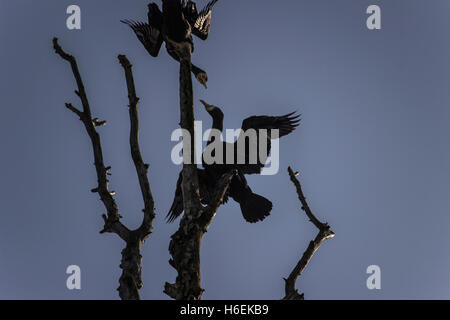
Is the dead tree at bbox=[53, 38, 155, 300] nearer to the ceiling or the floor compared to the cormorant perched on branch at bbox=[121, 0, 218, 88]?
nearer to the floor

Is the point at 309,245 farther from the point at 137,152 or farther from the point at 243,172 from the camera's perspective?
the point at 243,172

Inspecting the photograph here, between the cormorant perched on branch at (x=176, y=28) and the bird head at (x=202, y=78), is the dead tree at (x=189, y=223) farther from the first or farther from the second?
the bird head at (x=202, y=78)

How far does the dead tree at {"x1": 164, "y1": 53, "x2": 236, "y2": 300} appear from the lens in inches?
155

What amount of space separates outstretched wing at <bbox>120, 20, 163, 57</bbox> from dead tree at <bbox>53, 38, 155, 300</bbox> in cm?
315

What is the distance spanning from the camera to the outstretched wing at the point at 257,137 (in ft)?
24.1

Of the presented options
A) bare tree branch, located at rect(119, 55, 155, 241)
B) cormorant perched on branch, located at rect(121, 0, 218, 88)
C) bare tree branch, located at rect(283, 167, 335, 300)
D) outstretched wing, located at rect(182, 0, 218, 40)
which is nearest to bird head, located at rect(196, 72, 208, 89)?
cormorant perched on branch, located at rect(121, 0, 218, 88)

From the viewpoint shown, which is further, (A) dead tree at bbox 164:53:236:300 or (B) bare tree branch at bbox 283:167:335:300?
(B) bare tree branch at bbox 283:167:335:300

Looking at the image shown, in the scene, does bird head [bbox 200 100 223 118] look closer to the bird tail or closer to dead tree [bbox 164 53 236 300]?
the bird tail

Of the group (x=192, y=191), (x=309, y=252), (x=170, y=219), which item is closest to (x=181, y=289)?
(x=192, y=191)

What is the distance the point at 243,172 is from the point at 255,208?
752 millimetres

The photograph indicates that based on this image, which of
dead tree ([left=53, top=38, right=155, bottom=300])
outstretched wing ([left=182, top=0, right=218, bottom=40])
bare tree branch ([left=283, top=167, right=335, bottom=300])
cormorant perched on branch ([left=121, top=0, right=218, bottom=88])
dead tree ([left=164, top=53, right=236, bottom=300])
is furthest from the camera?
outstretched wing ([left=182, top=0, right=218, bottom=40])

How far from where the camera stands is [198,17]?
270 inches

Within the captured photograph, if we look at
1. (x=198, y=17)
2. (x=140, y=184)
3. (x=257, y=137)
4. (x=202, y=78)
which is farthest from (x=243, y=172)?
(x=140, y=184)

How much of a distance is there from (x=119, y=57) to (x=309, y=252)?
2.84 metres
